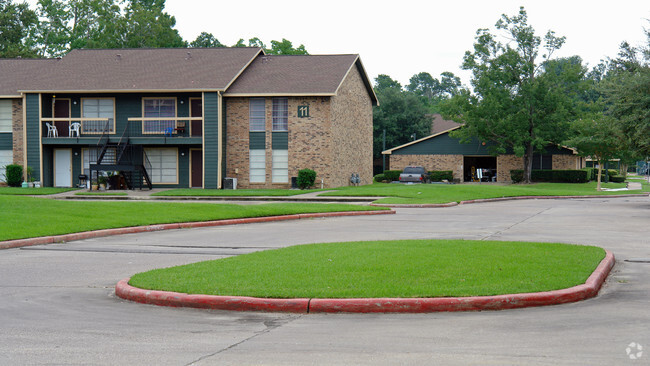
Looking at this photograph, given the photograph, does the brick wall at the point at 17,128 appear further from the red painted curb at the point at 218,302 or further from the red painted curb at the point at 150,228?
the red painted curb at the point at 218,302

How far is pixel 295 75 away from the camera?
4184 centimetres

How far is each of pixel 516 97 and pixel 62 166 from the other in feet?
113

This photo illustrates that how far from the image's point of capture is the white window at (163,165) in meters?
41.2

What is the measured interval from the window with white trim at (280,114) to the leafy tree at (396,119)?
30361 mm

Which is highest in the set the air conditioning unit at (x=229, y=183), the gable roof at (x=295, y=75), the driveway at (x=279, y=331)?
the gable roof at (x=295, y=75)

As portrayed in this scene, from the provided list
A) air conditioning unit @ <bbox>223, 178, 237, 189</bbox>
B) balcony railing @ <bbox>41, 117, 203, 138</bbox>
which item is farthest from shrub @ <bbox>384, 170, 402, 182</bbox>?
balcony railing @ <bbox>41, 117, 203, 138</bbox>

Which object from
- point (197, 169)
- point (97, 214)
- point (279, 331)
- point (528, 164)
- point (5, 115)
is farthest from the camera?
point (528, 164)

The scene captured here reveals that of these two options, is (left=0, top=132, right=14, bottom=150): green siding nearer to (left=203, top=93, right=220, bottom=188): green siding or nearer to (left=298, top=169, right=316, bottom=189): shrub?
→ (left=203, top=93, right=220, bottom=188): green siding

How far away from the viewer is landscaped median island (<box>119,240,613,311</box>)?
27.7ft

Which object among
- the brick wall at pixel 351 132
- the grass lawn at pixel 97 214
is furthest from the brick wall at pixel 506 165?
the grass lawn at pixel 97 214

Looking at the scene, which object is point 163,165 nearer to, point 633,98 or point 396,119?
point 633,98

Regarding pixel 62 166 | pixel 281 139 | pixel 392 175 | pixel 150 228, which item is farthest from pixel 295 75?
pixel 150 228

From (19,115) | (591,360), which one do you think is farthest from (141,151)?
(591,360)

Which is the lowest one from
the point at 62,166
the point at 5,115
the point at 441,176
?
the point at 441,176
